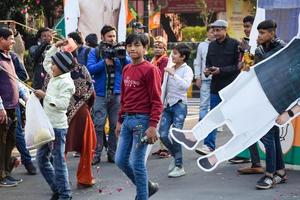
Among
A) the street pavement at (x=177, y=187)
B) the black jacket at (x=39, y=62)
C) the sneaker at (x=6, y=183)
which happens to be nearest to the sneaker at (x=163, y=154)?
the street pavement at (x=177, y=187)

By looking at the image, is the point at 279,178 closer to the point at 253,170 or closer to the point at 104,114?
the point at 253,170

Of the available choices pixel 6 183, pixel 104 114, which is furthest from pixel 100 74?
pixel 6 183

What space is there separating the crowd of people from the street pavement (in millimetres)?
140

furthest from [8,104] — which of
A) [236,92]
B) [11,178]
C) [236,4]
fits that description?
[236,4]

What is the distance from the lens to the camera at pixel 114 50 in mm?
8109

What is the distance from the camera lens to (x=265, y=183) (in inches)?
270

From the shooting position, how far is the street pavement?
6.71 metres

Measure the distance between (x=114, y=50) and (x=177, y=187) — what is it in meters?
1.98

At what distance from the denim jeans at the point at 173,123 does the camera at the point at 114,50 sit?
0.87 m

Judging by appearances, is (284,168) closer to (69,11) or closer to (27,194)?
(27,194)

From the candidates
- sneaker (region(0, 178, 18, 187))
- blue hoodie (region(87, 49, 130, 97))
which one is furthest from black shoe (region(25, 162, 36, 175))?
blue hoodie (region(87, 49, 130, 97))

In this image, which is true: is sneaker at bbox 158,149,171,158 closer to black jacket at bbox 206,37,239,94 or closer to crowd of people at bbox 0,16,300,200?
crowd of people at bbox 0,16,300,200

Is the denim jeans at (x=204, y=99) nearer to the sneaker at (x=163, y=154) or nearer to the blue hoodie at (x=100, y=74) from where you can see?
the sneaker at (x=163, y=154)

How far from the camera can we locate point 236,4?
35.8 meters
